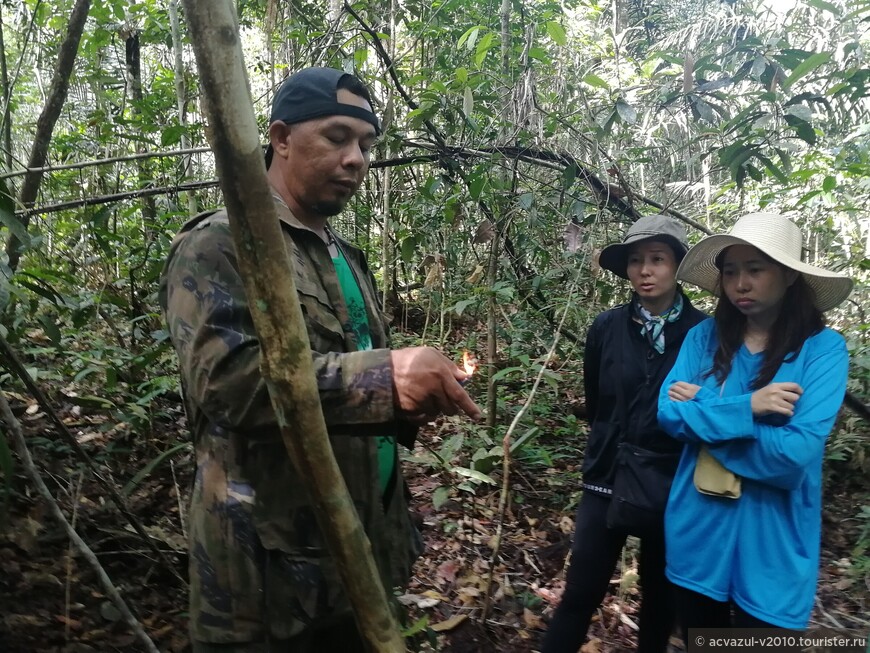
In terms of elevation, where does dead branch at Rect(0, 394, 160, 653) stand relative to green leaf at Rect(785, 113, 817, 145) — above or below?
below

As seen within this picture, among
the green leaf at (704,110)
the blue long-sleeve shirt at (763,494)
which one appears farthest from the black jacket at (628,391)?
the green leaf at (704,110)

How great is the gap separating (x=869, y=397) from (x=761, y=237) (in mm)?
3350

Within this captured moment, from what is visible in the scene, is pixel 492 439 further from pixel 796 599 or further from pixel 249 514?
pixel 249 514

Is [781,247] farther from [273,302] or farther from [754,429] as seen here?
[273,302]

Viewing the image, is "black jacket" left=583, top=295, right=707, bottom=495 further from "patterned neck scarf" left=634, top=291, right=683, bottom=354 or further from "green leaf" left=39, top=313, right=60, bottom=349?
"green leaf" left=39, top=313, right=60, bottom=349

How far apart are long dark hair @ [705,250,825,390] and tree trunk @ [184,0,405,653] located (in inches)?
63.8

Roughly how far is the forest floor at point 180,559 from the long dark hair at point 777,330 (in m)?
1.06

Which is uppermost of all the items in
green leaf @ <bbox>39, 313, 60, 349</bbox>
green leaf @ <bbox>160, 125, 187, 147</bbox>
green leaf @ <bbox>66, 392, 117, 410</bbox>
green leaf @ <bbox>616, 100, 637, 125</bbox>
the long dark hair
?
green leaf @ <bbox>160, 125, 187, 147</bbox>

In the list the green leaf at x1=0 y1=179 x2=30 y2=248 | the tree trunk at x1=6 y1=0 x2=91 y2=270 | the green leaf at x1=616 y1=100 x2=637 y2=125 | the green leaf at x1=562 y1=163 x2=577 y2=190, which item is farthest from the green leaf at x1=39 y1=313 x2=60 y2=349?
the green leaf at x1=616 y1=100 x2=637 y2=125

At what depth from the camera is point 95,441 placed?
126 inches

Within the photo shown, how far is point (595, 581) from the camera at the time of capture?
227 centimetres

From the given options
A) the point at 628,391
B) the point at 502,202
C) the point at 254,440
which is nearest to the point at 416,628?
the point at 254,440

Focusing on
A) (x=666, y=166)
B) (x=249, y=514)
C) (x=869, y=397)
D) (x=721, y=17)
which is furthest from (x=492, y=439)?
(x=721, y=17)

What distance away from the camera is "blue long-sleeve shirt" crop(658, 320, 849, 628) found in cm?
174
